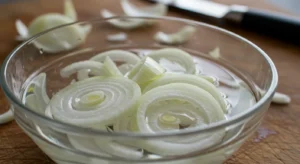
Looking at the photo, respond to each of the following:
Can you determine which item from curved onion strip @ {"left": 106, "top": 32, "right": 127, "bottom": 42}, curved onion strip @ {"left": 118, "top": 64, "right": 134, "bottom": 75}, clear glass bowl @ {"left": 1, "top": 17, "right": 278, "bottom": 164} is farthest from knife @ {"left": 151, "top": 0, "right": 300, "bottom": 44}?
curved onion strip @ {"left": 118, "top": 64, "right": 134, "bottom": 75}

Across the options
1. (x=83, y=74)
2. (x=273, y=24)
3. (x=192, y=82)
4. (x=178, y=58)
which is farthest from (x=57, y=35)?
(x=273, y=24)

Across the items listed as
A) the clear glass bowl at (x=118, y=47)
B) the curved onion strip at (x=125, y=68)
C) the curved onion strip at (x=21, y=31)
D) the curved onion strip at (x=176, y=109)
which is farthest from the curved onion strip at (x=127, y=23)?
the curved onion strip at (x=176, y=109)

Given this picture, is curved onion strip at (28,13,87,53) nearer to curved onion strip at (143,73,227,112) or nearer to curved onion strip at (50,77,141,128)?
curved onion strip at (50,77,141,128)

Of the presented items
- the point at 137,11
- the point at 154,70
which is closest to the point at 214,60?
the point at 154,70

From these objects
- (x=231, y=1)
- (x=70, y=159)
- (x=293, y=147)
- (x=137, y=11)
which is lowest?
(x=70, y=159)

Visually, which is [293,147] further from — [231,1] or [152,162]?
[231,1]

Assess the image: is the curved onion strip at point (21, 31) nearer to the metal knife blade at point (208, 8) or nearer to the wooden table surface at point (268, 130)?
the wooden table surface at point (268, 130)
